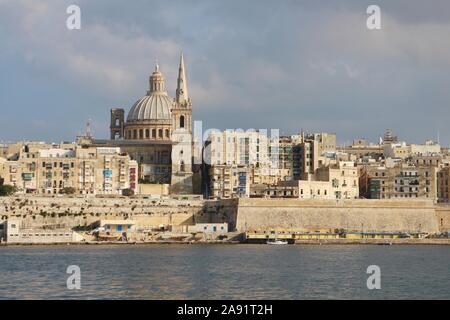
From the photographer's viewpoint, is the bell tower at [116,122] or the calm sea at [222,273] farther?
the bell tower at [116,122]

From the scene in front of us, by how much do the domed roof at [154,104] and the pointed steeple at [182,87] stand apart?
209 cm

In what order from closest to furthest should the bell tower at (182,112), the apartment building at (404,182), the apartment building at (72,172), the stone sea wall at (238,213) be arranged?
the stone sea wall at (238,213), the apartment building at (72,172), the apartment building at (404,182), the bell tower at (182,112)

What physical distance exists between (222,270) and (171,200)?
30.2 m

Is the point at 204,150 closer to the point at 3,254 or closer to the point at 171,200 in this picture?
the point at 171,200

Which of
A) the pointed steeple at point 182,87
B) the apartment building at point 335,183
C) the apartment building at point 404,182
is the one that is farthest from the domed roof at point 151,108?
the apartment building at point 404,182

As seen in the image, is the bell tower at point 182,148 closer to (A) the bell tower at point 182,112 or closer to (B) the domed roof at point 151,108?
(A) the bell tower at point 182,112

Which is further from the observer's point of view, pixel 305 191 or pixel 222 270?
pixel 305 191

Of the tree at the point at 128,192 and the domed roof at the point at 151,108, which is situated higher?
the domed roof at the point at 151,108

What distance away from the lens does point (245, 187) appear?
79.3 m

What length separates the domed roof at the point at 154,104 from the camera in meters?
92.4

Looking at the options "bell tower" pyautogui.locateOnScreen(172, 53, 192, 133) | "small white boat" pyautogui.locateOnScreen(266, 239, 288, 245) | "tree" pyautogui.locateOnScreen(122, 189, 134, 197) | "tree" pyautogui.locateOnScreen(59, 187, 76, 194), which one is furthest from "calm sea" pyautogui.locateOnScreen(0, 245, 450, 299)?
"bell tower" pyautogui.locateOnScreen(172, 53, 192, 133)

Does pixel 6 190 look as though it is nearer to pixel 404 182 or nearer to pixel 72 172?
pixel 72 172

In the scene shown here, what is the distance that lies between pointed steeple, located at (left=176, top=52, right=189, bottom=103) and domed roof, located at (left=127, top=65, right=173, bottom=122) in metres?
2.09
